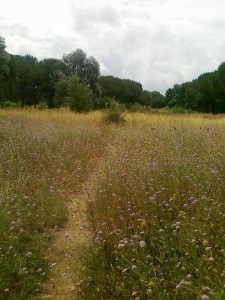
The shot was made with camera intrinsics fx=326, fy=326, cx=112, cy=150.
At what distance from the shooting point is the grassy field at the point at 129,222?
3.25 metres

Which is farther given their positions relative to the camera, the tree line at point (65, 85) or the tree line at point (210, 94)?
the tree line at point (210, 94)

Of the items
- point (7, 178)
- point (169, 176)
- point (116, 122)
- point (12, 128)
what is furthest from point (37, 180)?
point (116, 122)

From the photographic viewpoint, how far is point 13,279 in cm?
399

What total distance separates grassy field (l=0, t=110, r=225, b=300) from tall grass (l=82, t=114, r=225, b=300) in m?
0.01

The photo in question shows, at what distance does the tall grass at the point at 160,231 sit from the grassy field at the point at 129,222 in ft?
0.05

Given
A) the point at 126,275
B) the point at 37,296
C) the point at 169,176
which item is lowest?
the point at 37,296

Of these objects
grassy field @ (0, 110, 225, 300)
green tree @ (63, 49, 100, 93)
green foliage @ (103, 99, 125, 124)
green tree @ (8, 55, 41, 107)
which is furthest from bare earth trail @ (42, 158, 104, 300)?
green tree @ (8, 55, 41, 107)

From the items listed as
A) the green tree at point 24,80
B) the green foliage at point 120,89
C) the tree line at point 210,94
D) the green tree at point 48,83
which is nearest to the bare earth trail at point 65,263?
the green tree at point 24,80

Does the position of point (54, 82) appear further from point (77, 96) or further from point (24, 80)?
point (77, 96)

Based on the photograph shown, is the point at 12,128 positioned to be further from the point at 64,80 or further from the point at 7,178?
the point at 64,80

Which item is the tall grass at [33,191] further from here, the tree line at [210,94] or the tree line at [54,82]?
the tree line at [210,94]

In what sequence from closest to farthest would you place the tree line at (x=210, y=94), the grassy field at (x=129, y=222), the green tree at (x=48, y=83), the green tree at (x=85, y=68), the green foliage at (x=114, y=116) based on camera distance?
1. the grassy field at (x=129, y=222)
2. the green foliage at (x=114, y=116)
3. the green tree at (x=85, y=68)
4. the green tree at (x=48, y=83)
5. the tree line at (x=210, y=94)

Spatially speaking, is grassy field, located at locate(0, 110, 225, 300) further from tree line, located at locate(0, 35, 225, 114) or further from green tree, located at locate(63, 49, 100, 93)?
green tree, located at locate(63, 49, 100, 93)

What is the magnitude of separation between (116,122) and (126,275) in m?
15.2
